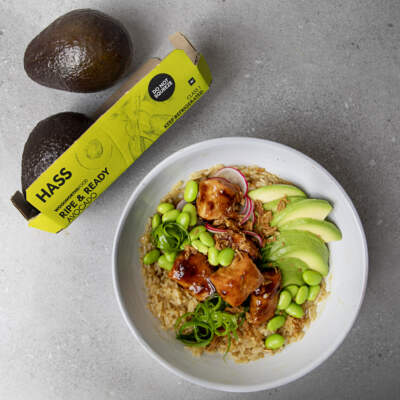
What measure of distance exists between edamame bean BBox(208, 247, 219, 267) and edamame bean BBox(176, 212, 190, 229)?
0.19m

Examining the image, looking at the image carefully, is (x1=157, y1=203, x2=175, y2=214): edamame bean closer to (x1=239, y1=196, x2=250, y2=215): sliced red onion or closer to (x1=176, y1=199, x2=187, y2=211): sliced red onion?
(x1=176, y1=199, x2=187, y2=211): sliced red onion

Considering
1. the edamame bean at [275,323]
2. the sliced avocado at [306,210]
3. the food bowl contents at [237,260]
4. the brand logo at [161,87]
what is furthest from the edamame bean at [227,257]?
the brand logo at [161,87]

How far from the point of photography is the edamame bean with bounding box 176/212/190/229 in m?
2.17

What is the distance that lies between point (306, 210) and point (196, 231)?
24.7 inches

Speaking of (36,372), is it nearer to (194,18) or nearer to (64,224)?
(64,224)

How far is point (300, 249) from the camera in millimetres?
2119

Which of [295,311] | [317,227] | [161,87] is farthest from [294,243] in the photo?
[161,87]

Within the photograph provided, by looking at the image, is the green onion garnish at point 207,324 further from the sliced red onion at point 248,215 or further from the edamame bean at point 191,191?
the edamame bean at point 191,191

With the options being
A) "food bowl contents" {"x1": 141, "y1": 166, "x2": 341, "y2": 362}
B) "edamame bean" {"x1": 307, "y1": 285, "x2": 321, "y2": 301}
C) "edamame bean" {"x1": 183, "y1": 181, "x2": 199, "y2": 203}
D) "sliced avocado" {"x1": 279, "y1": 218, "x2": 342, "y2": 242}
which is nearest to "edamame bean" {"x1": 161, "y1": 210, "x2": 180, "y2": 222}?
"food bowl contents" {"x1": 141, "y1": 166, "x2": 341, "y2": 362}

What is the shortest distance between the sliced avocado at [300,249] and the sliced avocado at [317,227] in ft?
0.08

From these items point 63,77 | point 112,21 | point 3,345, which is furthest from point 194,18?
point 3,345

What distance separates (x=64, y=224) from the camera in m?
2.18

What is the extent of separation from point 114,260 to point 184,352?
68 cm

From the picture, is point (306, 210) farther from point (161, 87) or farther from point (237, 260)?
point (161, 87)
